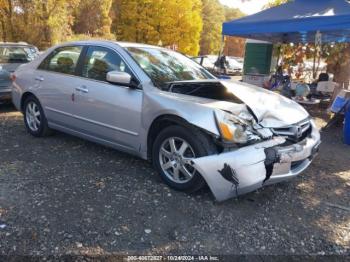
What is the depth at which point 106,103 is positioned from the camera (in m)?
4.16

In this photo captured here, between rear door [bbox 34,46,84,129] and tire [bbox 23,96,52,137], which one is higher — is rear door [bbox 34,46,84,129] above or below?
above

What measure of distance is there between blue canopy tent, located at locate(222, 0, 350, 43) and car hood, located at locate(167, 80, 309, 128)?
351 centimetres

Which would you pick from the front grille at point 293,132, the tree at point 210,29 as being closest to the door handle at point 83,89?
the front grille at point 293,132

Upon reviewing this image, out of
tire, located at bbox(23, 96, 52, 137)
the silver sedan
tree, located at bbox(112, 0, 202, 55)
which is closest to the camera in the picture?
the silver sedan

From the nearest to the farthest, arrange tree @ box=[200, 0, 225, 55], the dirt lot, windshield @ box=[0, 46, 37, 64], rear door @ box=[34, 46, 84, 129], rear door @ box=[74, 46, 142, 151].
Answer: the dirt lot → rear door @ box=[74, 46, 142, 151] → rear door @ box=[34, 46, 84, 129] → windshield @ box=[0, 46, 37, 64] → tree @ box=[200, 0, 225, 55]

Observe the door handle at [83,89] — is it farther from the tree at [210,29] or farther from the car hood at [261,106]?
the tree at [210,29]

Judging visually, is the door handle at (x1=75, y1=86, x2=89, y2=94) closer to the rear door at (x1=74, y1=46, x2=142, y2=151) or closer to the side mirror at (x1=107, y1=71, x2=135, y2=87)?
the rear door at (x1=74, y1=46, x2=142, y2=151)

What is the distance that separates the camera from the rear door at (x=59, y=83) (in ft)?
15.5

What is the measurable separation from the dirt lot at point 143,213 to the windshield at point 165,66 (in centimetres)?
116

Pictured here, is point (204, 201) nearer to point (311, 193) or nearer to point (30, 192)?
point (311, 193)

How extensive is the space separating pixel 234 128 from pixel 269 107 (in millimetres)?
750

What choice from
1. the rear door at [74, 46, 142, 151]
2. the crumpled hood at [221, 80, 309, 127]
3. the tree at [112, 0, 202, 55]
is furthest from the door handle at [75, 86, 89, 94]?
the tree at [112, 0, 202, 55]

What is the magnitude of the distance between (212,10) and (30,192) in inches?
1621

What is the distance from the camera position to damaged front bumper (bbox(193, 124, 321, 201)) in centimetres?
314
